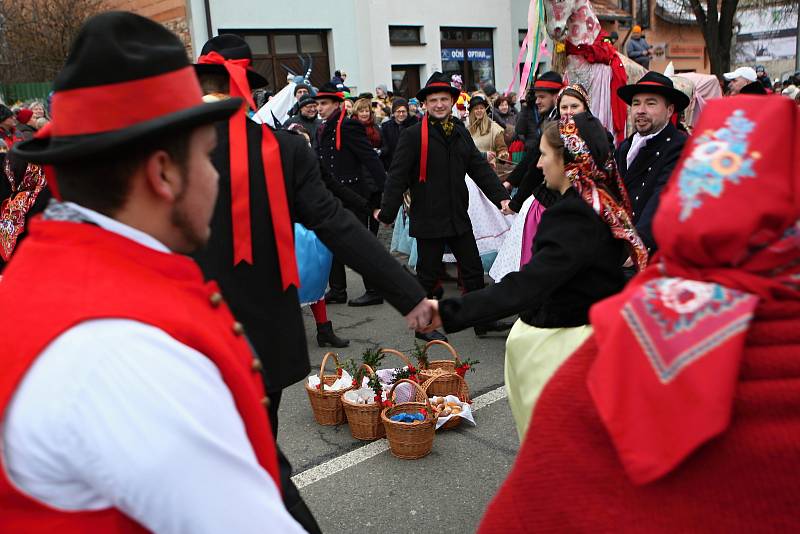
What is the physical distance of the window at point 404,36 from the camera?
21109 mm

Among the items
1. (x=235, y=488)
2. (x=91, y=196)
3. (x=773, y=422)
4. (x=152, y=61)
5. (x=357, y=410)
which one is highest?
(x=152, y=61)

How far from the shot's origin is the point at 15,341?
1.04m

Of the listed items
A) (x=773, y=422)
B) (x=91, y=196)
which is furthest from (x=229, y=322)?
(x=773, y=422)

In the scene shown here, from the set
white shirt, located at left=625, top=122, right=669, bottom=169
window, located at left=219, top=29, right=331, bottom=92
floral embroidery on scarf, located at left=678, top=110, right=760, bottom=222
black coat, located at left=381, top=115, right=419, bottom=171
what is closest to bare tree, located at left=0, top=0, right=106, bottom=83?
window, located at left=219, top=29, right=331, bottom=92

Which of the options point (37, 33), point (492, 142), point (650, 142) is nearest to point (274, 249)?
point (650, 142)

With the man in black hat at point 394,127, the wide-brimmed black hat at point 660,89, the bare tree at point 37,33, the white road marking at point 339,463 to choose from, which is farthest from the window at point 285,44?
the white road marking at point 339,463

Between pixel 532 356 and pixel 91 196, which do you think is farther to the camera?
pixel 532 356

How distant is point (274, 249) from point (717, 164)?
1.84 meters

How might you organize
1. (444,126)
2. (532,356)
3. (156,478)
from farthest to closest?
(444,126) → (532,356) → (156,478)

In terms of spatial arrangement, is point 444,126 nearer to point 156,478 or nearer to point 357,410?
point 357,410

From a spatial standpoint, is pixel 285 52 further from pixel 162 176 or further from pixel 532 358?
pixel 162 176

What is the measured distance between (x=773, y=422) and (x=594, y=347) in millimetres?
389

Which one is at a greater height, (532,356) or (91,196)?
(91,196)

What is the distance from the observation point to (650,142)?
185 inches
